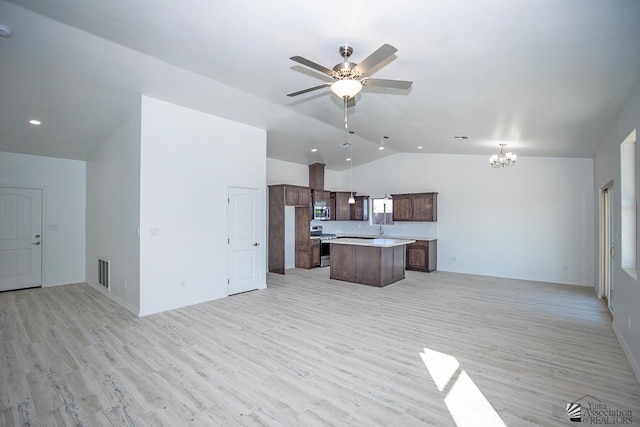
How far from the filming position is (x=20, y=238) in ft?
19.6

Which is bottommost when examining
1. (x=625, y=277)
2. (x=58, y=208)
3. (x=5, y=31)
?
(x=625, y=277)

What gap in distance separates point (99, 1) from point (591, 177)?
8.40 meters

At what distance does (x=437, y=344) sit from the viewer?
3512 millimetres

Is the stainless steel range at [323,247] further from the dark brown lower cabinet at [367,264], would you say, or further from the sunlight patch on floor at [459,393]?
the sunlight patch on floor at [459,393]

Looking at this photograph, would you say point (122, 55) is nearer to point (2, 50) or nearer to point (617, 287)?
point (2, 50)

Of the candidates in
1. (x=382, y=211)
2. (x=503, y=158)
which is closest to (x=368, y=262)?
(x=382, y=211)

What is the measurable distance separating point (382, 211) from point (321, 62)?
6708 mm

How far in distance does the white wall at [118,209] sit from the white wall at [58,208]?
0.43m

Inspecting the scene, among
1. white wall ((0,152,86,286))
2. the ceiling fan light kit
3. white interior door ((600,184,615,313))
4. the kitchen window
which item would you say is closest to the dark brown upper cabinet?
the kitchen window

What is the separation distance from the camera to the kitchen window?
30.2 ft

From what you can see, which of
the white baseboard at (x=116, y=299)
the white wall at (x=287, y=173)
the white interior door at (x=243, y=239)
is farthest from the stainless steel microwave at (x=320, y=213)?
the white baseboard at (x=116, y=299)

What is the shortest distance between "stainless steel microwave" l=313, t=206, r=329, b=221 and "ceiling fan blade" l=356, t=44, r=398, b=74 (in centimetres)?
649

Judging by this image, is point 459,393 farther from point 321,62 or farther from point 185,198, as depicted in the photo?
point 185,198

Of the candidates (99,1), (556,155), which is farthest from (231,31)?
(556,155)
